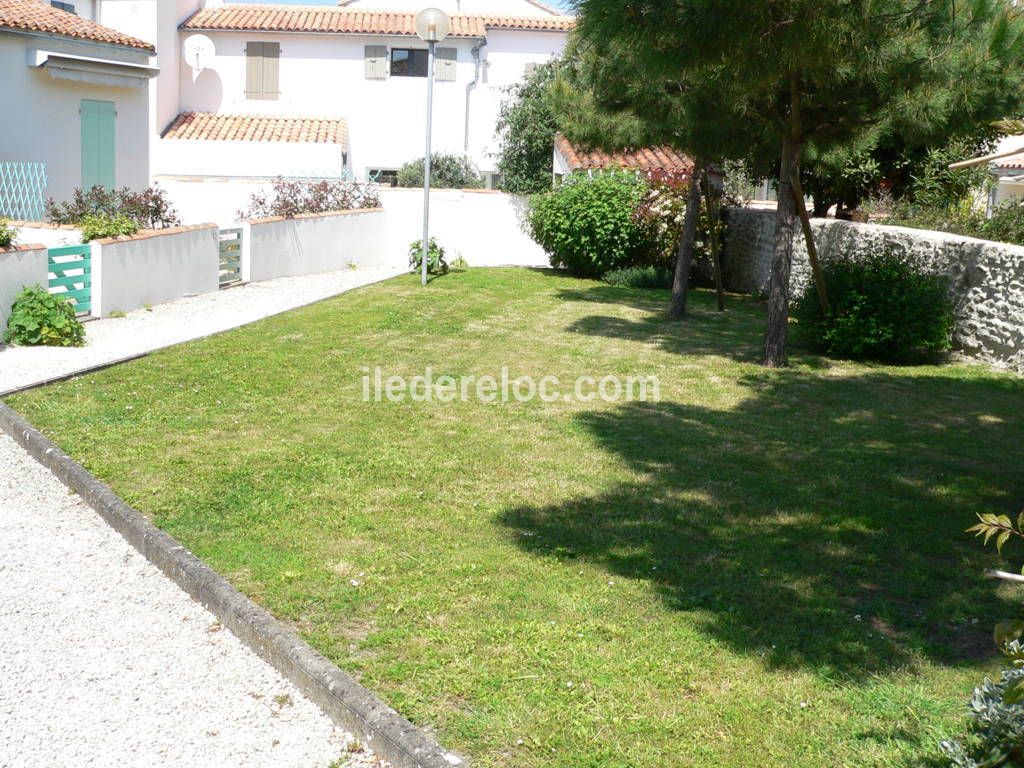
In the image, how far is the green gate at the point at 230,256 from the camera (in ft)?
58.1

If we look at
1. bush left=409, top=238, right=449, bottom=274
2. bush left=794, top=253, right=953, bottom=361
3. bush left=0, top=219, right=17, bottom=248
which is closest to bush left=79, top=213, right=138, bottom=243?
bush left=0, top=219, right=17, bottom=248

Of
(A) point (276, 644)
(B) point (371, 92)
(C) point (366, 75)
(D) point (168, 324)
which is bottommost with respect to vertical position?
(A) point (276, 644)

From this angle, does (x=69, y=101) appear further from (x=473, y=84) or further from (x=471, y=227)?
(x=473, y=84)

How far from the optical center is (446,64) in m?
33.7

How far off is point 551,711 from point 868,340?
29.8 feet

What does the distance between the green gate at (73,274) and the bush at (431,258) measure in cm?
743

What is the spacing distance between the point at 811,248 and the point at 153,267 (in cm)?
868

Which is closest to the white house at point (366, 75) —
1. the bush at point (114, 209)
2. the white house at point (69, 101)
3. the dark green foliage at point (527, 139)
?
the dark green foliage at point (527, 139)

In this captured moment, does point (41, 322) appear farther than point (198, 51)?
No

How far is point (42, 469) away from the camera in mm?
7691

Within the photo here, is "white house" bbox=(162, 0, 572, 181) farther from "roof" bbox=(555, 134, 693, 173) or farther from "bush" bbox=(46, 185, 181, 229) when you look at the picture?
"bush" bbox=(46, 185, 181, 229)

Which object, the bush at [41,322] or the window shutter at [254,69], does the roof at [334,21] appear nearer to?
the window shutter at [254,69]

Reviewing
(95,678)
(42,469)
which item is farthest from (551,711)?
(42,469)

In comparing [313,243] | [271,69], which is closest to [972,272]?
[313,243]
